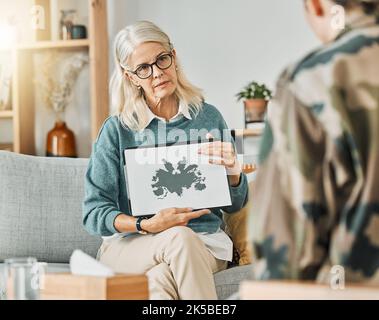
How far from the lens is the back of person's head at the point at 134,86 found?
275 centimetres

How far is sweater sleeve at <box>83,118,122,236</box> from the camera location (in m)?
2.66

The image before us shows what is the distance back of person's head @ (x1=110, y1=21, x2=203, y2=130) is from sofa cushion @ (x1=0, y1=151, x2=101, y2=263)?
41 centimetres

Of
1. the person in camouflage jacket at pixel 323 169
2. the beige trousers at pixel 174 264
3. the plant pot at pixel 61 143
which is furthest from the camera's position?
the plant pot at pixel 61 143

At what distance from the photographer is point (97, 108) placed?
16.1 feet

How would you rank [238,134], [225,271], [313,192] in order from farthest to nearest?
[238,134] → [225,271] → [313,192]

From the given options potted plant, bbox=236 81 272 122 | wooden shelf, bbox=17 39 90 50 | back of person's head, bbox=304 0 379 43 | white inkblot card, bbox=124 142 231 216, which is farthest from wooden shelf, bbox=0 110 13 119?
back of person's head, bbox=304 0 379 43

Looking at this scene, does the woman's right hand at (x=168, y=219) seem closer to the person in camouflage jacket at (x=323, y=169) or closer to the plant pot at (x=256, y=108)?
the person in camouflage jacket at (x=323, y=169)

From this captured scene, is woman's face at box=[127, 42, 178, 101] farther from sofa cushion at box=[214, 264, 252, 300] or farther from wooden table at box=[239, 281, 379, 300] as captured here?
wooden table at box=[239, 281, 379, 300]

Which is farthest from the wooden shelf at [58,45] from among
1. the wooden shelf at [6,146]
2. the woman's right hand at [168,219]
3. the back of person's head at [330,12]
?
the back of person's head at [330,12]

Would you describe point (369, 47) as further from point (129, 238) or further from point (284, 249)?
point (129, 238)

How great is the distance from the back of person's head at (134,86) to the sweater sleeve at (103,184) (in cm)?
9

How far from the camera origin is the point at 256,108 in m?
4.57

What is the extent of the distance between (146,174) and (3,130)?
9.65ft
